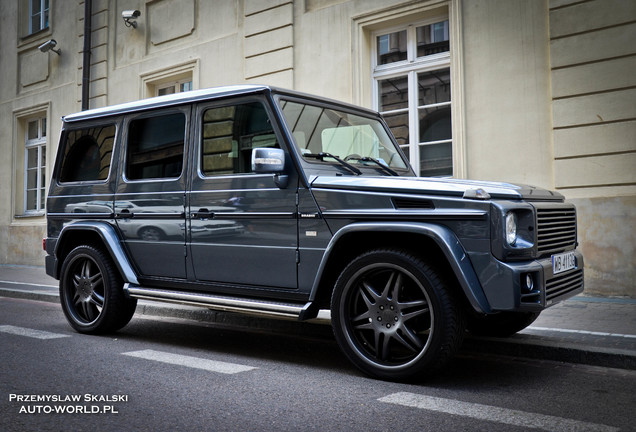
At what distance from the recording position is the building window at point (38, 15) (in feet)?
53.2

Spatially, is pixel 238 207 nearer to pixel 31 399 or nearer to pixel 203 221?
pixel 203 221

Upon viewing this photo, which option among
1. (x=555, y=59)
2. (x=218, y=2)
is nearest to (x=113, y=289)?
(x=555, y=59)

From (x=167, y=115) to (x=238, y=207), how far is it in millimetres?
1267

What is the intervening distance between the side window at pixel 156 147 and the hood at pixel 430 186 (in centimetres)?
150

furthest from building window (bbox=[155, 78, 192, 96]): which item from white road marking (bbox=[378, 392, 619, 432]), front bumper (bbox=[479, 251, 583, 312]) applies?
white road marking (bbox=[378, 392, 619, 432])

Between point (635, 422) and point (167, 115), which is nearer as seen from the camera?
point (635, 422)

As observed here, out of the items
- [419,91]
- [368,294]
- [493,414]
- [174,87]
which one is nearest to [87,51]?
[174,87]

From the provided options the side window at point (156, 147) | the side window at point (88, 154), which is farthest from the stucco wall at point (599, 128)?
the side window at point (88, 154)

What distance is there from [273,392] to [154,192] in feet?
7.67

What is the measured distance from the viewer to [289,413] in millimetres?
3391

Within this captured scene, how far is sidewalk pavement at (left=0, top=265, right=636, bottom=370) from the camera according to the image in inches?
184

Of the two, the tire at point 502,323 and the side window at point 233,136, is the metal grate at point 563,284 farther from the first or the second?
the side window at point 233,136

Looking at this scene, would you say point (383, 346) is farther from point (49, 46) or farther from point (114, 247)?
point (49, 46)

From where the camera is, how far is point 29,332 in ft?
19.9
